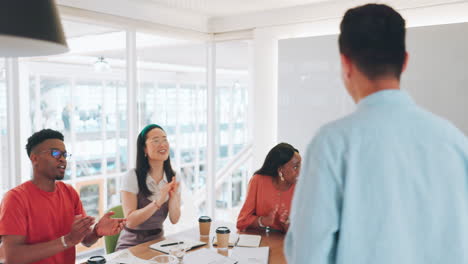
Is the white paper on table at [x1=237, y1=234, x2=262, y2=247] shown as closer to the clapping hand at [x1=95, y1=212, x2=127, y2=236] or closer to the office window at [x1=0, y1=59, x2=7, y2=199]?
the clapping hand at [x1=95, y1=212, x2=127, y2=236]

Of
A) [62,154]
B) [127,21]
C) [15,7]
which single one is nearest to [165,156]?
[62,154]

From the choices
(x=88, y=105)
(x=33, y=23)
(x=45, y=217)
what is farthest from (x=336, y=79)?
(x=88, y=105)

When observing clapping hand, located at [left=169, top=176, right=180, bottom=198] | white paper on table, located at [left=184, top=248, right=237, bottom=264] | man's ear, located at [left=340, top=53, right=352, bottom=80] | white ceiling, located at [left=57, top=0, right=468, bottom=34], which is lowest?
white paper on table, located at [left=184, top=248, right=237, bottom=264]

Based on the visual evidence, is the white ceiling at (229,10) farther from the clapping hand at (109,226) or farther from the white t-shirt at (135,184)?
the clapping hand at (109,226)

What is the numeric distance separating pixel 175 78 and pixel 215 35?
271cm

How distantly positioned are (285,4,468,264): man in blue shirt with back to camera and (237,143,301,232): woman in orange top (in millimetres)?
1644

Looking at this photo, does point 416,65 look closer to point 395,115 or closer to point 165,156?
point 165,156

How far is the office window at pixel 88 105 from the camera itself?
4531 millimetres

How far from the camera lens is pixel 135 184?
2617 millimetres

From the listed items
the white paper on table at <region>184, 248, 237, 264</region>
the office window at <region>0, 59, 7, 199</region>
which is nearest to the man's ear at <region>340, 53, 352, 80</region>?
the white paper on table at <region>184, 248, 237, 264</region>

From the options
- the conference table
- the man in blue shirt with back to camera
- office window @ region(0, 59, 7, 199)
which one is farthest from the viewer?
office window @ region(0, 59, 7, 199)

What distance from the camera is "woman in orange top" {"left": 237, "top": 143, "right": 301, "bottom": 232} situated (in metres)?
2.58

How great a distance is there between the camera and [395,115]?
33.9 inches

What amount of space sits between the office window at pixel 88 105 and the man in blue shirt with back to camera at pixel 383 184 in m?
3.71
